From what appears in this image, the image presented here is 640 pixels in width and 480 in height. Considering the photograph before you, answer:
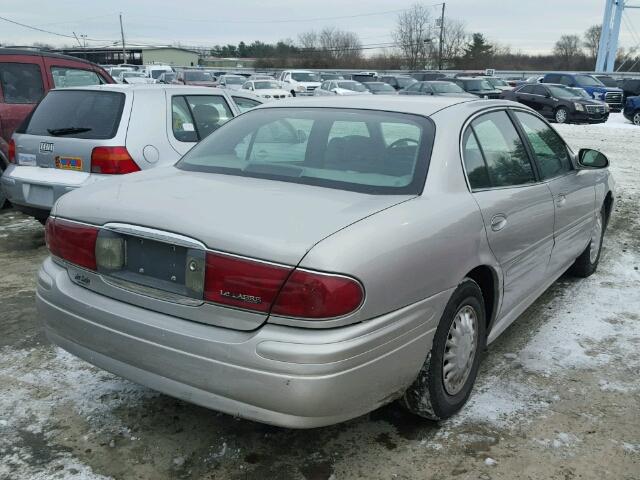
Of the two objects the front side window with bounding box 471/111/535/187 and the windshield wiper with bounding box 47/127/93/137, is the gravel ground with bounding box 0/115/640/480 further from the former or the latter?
the windshield wiper with bounding box 47/127/93/137

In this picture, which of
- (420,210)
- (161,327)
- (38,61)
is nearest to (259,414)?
(161,327)

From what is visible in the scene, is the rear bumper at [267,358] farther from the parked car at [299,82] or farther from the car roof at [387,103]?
the parked car at [299,82]

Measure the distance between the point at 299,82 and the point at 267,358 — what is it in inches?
1201

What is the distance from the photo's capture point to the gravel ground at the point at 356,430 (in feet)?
8.78

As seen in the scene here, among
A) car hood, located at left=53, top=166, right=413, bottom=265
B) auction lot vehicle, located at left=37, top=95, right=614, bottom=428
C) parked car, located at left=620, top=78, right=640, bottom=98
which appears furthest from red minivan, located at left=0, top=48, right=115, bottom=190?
parked car, located at left=620, top=78, right=640, bottom=98

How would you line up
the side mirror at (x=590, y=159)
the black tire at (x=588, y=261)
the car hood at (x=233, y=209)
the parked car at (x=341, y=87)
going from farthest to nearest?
the parked car at (x=341, y=87) < the black tire at (x=588, y=261) < the side mirror at (x=590, y=159) < the car hood at (x=233, y=209)

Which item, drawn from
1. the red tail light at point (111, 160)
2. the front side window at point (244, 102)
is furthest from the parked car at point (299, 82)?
the red tail light at point (111, 160)

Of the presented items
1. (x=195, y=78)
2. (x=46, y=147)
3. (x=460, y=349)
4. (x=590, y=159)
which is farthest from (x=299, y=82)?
(x=460, y=349)

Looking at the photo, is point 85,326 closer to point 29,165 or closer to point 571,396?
point 571,396

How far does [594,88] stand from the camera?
26.5 metres

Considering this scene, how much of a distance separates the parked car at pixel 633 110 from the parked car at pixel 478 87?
680 cm

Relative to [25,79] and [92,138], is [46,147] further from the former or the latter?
[25,79]

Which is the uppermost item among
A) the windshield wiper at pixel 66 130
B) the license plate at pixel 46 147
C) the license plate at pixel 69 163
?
the windshield wiper at pixel 66 130

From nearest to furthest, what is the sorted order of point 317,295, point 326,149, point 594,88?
point 317,295, point 326,149, point 594,88
